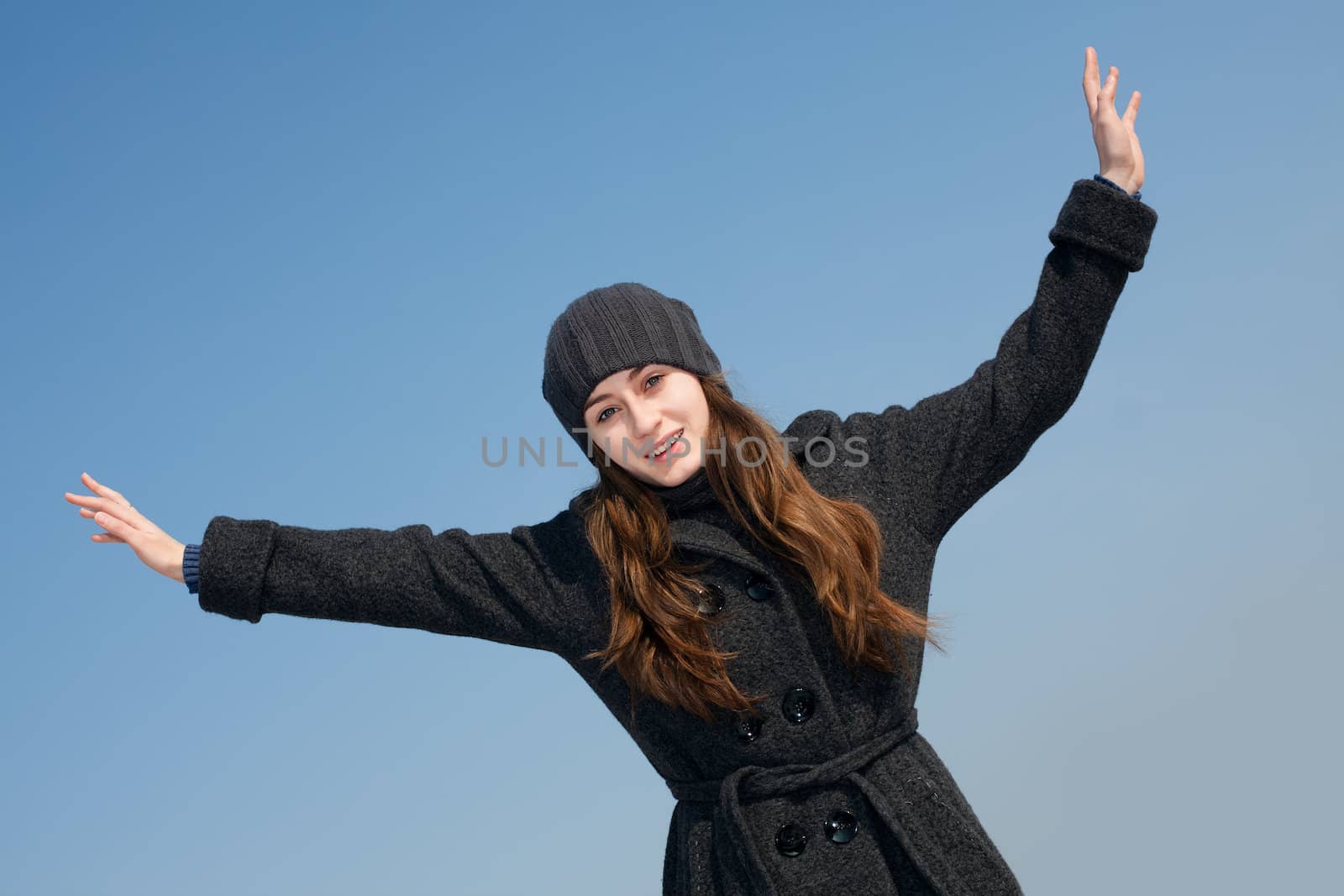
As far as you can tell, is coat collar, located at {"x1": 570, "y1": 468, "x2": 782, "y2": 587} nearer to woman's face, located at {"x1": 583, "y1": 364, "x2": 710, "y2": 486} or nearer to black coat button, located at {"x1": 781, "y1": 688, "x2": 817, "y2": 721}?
woman's face, located at {"x1": 583, "y1": 364, "x2": 710, "y2": 486}

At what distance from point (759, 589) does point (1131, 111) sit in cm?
155

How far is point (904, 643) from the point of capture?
11.9ft

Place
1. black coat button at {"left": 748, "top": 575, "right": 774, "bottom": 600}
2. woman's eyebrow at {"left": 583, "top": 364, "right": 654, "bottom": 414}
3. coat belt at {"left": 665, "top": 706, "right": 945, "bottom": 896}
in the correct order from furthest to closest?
1. woman's eyebrow at {"left": 583, "top": 364, "right": 654, "bottom": 414}
2. black coat button at {"left": 748, "top": 575, "right": 774, "bottom": 600}
3. coat belt at {"left": 665, "top": 706, "right": 945, "bottom": 896}

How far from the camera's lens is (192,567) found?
3.78m

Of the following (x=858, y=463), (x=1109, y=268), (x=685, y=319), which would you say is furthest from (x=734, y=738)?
(x=1109, y=268)

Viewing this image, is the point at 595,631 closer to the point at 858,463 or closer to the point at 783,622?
the point at 783,622

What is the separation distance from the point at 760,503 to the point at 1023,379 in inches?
29.5

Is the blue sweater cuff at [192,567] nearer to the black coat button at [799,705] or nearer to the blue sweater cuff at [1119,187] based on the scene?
the black coat button at [799,705]

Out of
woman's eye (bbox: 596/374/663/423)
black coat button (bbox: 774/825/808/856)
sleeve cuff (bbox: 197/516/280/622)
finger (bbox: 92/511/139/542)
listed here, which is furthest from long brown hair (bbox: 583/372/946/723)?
finger (bbox: 92/511/139/542)

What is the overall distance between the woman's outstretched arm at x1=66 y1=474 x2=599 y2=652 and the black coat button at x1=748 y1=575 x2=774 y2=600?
0.48m

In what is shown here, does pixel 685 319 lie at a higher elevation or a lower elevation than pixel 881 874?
→ higher

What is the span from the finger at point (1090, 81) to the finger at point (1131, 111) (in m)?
0.08

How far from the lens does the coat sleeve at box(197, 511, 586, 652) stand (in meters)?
3.77

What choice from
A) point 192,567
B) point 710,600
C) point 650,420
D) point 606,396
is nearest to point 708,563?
point 710,600
